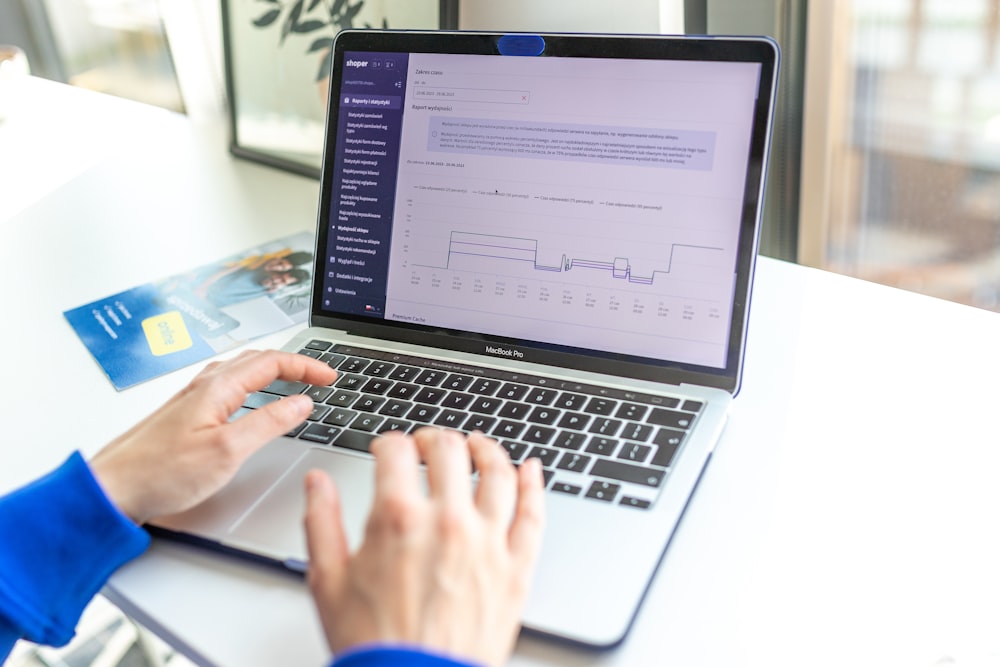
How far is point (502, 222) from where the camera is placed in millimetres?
725

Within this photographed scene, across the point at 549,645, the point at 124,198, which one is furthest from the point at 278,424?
the point at 124,198

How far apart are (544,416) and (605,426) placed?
0.05 meters

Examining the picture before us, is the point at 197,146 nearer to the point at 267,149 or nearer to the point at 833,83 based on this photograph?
the point at 267,149

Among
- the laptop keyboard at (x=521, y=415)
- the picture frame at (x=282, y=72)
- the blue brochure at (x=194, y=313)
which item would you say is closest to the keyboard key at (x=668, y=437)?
the laptop keyboard at (x=521, y=415)

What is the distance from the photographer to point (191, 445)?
1.92 ft

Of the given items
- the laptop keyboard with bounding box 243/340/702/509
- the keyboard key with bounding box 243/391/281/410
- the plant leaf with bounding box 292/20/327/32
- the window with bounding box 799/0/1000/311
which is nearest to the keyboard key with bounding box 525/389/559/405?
the laptop keyboard with bounding box 243/340/702/509

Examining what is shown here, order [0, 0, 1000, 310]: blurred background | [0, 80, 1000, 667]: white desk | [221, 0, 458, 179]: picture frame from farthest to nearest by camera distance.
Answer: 1. [221, 0, 458, 179]: picture frame
2. [0, 0, 1000, 310]: blurred background
3. [0, 80, 1000, 667]: white desk

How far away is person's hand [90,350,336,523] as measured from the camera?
57 centimetres

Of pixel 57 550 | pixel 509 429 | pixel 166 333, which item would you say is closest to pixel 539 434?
pixel 509 429

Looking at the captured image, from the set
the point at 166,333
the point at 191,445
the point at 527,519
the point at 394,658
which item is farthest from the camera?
the point at 166,333

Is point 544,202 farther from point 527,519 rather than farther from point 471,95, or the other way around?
point 527,519

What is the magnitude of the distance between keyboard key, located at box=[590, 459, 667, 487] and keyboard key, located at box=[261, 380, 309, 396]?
0.27 m

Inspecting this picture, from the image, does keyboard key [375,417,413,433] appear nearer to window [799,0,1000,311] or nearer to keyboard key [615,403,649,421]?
keyboard key [615,403,649,421]

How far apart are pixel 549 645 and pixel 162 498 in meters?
0.27
